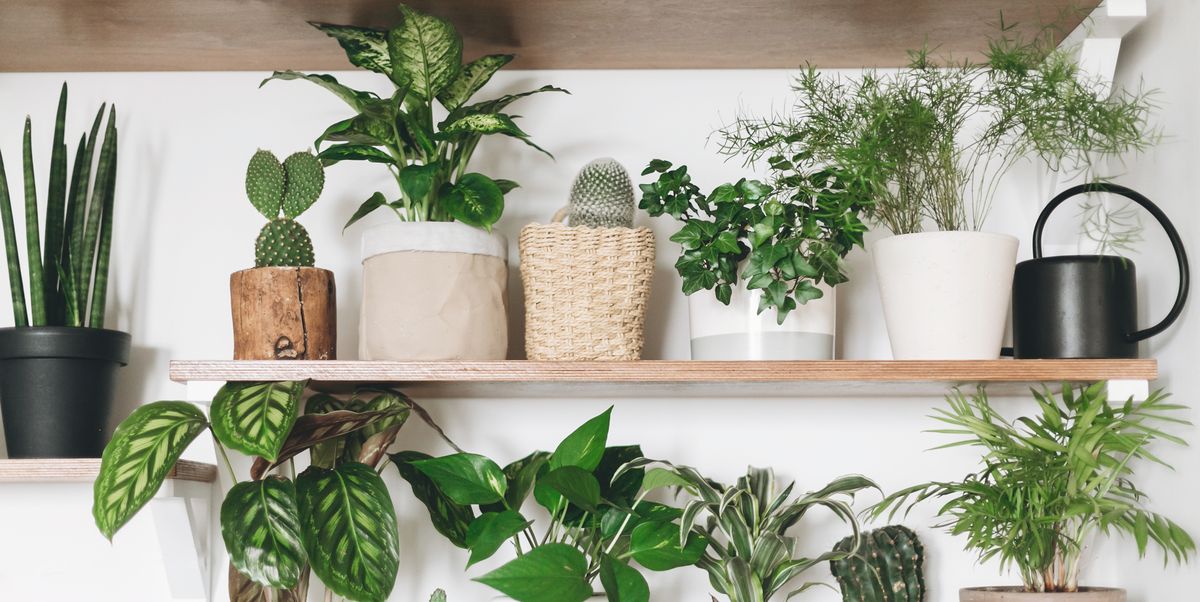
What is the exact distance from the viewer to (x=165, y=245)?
138cm

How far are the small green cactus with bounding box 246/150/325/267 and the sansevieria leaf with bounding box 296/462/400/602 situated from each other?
10.4 inches

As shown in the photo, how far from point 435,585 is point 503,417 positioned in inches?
9.5

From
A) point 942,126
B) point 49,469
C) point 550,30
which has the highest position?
point 550,30

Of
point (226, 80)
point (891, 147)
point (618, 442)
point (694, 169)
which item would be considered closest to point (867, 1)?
point (891, 147)

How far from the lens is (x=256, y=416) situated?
38.8 inches

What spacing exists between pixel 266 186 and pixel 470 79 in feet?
0.93

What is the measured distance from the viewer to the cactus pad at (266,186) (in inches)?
45.9

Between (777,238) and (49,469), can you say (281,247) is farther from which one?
(777,238)

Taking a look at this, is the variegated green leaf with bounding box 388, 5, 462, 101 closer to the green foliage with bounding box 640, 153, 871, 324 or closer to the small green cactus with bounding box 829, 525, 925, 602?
the green foliage with bounding box 640, 153, 871, 324

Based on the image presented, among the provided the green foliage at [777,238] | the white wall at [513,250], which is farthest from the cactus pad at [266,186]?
the green foliage at [777,238]

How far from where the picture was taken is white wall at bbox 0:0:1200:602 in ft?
4.37

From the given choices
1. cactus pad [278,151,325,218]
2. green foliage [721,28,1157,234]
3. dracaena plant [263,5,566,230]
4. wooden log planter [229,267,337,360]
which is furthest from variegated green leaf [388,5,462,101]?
green foliage [721,28,1157,234]

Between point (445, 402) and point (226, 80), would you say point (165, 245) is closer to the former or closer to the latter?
point (226, 80)

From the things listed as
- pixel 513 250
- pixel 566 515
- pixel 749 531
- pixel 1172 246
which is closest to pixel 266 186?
pixel 513 250
